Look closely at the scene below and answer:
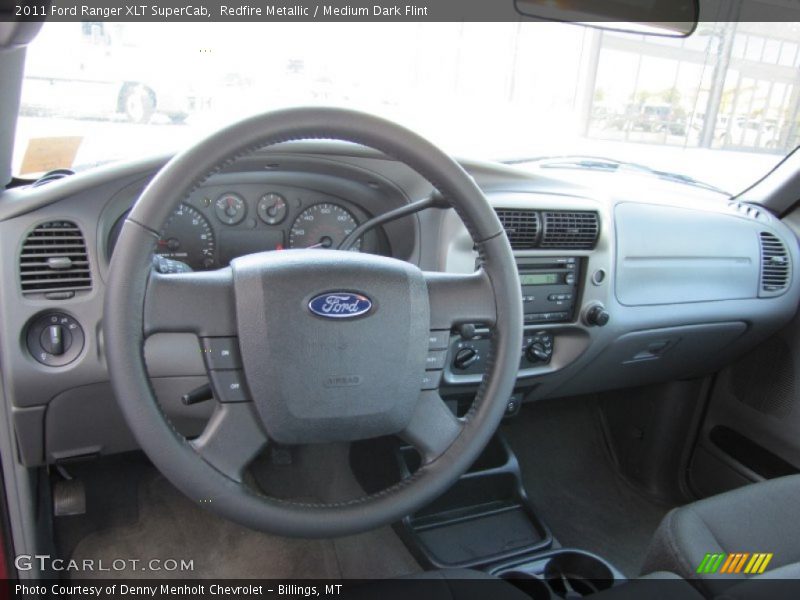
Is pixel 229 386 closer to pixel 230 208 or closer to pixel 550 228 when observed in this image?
pixel 230 208

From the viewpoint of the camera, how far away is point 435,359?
3.79 feet

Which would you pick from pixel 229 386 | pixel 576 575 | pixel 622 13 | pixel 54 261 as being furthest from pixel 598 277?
pixel 54 261

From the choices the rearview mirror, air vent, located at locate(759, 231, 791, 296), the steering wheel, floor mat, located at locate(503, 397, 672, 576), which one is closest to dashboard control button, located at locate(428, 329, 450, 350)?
the steering wheel

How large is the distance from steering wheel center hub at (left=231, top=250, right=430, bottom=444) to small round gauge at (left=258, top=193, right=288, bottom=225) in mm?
645

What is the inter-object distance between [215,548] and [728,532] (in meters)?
1.47

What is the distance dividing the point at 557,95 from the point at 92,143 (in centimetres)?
157

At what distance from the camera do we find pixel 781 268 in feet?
7.64

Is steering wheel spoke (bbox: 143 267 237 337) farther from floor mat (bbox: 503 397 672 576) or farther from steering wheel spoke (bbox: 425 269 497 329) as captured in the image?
floor mat (bbox: 503 397 672 576)

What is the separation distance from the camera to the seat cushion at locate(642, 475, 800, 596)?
1.33 meters

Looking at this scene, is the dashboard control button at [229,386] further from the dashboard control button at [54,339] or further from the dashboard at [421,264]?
the dashboard control button at [54,339]

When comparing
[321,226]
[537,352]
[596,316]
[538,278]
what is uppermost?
[321,226]

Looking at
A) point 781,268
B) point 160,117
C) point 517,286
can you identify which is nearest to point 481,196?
point 517,286

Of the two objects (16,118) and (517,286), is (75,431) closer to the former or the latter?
(16,118)

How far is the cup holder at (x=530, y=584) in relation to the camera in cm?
157
